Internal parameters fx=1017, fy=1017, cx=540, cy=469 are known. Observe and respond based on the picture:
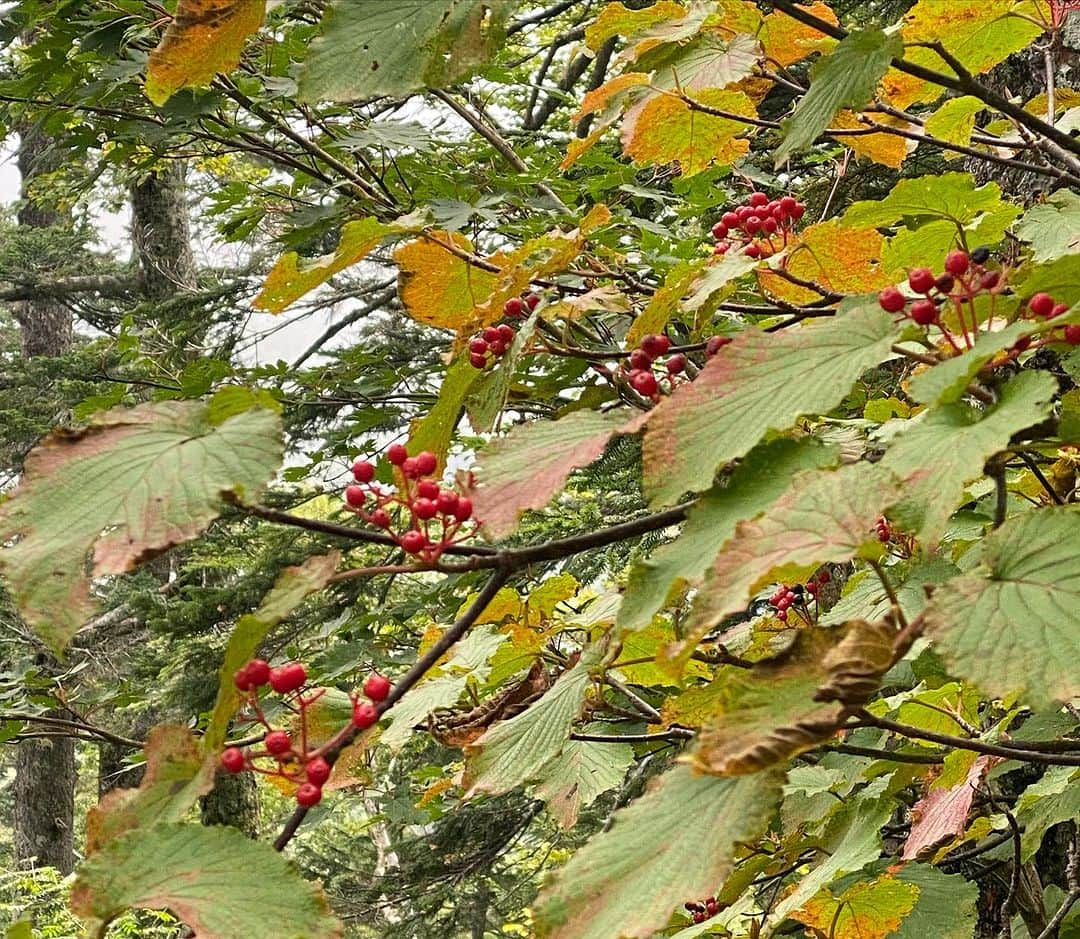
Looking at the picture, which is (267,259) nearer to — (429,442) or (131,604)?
(131,604)

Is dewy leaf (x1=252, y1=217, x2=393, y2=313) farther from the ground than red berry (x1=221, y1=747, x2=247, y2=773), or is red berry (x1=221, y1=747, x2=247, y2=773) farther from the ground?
dewy leaf (x1=252, y1=217, x2=393, y2=313)

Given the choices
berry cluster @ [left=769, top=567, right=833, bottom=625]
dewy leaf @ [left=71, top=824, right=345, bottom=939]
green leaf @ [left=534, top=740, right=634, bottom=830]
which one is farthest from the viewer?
berry cluster @ [left=769, top=567, right=833, bottom=625]

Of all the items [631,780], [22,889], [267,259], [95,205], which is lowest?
[22,889]

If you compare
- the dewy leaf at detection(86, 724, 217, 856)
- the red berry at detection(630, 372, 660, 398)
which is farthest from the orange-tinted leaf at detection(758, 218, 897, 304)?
the dewy leaf at detection(86, 724, 217, 856)

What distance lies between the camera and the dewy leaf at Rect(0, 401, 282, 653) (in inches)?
30.5

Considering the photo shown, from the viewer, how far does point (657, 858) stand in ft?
2.75

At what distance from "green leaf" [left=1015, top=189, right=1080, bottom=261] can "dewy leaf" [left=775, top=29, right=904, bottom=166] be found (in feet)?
1.56

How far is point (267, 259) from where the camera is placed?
954 centimetres

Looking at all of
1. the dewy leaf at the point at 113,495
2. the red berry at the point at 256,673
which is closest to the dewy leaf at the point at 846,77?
the dewy leaf at the point at 113,495

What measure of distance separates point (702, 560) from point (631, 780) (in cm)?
362

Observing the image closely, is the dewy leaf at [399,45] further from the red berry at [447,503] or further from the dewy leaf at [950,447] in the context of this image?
the dewy leaf at [950,447]

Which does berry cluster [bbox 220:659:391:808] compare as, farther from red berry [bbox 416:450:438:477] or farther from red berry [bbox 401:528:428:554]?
red berry [bbox 416:450:438:477]

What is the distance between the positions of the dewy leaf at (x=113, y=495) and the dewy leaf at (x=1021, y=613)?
556 mm

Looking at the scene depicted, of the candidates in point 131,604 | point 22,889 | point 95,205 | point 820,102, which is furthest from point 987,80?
point 95,205
